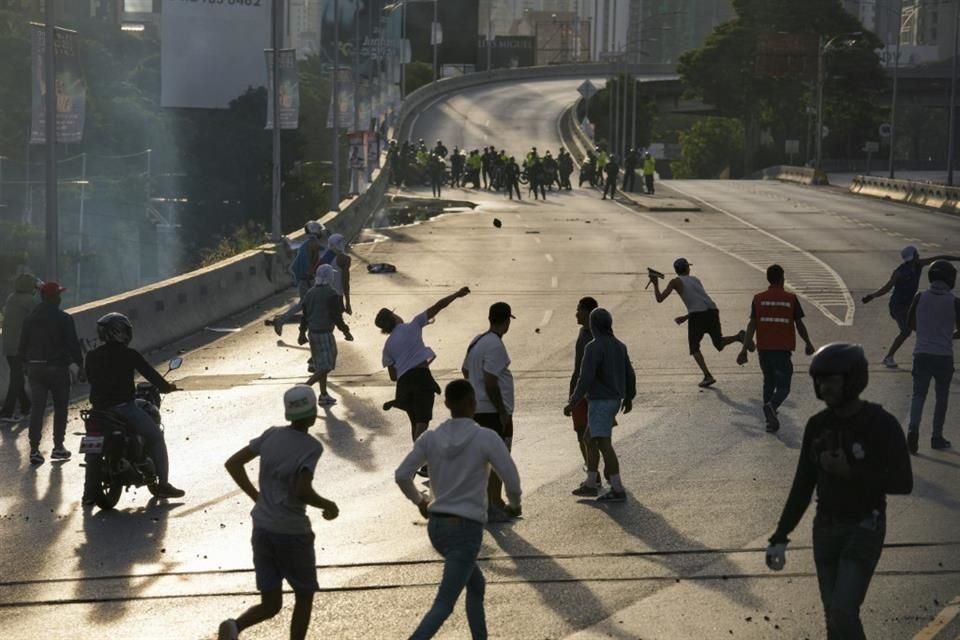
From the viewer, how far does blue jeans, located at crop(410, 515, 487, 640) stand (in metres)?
9.14

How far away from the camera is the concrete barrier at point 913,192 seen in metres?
59.4

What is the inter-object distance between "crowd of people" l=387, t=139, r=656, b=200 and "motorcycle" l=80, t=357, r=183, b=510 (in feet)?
169

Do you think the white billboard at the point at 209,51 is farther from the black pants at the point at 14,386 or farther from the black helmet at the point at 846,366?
the black helmet at the point at 846,366

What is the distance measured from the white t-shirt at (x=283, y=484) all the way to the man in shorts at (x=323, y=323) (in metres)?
11.1

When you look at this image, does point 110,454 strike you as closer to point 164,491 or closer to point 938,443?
point 164,491

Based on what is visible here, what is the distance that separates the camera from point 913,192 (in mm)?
64312

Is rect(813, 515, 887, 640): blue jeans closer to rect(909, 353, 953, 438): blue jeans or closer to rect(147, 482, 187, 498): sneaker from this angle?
rect(147, 482, 187, 498): sneaker

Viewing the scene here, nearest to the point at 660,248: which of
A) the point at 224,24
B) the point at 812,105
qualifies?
the point at 812,105

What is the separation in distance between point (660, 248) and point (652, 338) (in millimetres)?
17541

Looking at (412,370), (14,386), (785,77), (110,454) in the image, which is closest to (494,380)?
(412,370)

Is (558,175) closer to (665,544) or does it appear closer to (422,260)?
(422,260)

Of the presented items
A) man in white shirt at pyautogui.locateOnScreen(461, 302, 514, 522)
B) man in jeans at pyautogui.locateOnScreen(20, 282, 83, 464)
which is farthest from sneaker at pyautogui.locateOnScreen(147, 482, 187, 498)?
man in white shirt at pyautogui.locateOnScreen(461, 302, 514, 522)

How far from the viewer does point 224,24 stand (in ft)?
432

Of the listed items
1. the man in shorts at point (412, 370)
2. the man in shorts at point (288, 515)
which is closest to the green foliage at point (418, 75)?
the man in shorts at point (412, 370)
